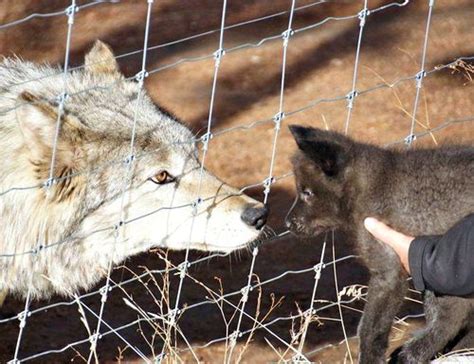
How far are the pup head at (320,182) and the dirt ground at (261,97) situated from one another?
1.56 metres

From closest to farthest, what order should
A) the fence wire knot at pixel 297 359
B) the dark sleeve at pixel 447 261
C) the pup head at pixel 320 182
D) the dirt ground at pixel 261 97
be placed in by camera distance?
the dark sleeve at pixel 447 261 → the pup head at pixel 320 182 → the fence wire knot at pixel 297 359 → the dirt ground at pixel 261 97

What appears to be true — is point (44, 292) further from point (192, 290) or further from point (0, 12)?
point (0, 12)

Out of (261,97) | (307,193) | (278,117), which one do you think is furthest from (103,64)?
(261,97)

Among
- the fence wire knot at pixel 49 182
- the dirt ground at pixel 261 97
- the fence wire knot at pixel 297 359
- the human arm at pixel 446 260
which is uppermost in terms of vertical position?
the fence wire knot at pixel 49 182

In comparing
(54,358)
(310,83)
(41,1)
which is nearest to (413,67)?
(310,83)

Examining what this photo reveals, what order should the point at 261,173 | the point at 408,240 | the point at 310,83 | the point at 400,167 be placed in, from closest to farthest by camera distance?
the point at 408,240
the point at 400,167
the point at 261,173
the point at 310,83

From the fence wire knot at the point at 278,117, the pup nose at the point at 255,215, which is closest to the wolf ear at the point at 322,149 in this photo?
the fence wire knot at the point at 278,117

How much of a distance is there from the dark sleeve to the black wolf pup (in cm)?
40

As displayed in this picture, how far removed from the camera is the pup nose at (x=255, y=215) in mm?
5230

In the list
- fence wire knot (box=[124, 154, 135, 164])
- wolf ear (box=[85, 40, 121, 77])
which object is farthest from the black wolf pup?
wolf ear (box=[85, 40, 121, 77])

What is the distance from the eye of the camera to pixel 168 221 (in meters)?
5.30

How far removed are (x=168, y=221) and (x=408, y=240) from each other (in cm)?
129

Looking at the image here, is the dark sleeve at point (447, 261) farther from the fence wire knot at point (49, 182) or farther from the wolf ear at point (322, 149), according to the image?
the fence wire knot at point (49, 182)

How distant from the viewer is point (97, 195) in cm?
515
